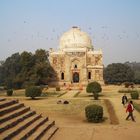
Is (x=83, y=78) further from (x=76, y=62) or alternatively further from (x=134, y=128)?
(x=134, y=128)

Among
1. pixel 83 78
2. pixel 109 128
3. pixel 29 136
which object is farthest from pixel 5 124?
pixel 83 78

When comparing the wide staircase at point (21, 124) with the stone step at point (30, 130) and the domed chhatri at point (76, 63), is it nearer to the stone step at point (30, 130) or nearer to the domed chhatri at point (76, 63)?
the stone step at point (30, 130)

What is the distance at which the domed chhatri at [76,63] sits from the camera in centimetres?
5378

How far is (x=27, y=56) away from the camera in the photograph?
48125 mm

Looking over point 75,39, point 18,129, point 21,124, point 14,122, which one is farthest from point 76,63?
point 18,129

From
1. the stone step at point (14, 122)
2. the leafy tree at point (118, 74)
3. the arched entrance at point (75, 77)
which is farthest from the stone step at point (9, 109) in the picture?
the leafy tree at point (118, 74)

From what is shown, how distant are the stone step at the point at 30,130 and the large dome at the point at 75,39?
42692 mm

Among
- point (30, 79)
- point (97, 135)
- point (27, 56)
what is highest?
point (27, 56)

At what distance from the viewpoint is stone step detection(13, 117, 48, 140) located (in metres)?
10.5

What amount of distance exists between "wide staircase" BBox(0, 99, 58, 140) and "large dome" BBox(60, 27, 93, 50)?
4188cm

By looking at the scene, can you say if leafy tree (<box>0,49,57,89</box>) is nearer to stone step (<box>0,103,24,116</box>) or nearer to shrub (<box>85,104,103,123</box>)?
shrub (<box>85,104,103,123</box>)

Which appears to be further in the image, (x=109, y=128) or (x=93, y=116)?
(x=93, y=116)

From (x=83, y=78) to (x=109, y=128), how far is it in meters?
40.0

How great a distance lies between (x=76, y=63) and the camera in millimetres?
54406
